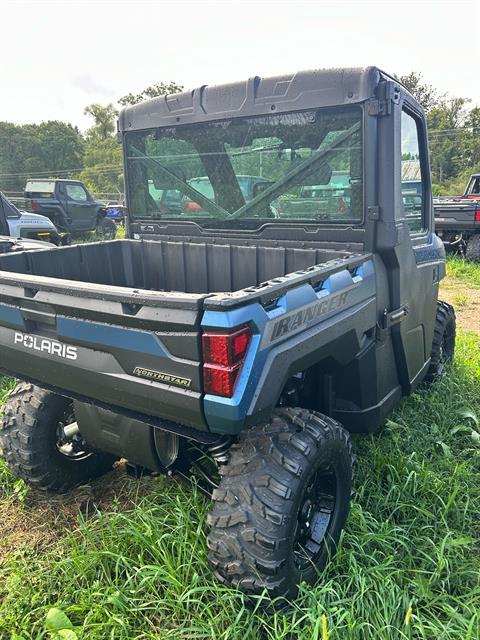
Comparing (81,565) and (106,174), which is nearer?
(81,565)

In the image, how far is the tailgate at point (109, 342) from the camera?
1832 mm

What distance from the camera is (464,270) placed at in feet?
32.0

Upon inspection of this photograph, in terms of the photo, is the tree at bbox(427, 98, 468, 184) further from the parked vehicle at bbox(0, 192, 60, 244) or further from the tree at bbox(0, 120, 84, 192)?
the parked vehicle at bbox(0, 192, 60, 244)

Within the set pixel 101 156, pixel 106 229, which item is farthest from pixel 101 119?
pixel 106 229

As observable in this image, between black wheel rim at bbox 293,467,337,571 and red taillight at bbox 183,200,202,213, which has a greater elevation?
red taillight at bbox 183,200,202,213

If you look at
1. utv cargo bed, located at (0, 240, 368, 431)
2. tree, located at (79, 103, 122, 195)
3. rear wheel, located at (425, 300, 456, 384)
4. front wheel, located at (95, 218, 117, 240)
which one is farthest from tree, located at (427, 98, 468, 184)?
utv cargo bed, located at (0, 240, 368, 431)

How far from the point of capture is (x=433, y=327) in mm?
3896

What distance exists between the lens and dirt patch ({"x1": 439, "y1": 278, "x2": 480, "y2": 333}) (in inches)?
260

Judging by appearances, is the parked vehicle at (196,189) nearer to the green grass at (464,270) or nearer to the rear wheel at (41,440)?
the rear wheel at (41,440)

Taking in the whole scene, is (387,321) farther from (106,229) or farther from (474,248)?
(106,229)

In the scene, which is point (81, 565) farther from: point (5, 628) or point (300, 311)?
point (300, 311)

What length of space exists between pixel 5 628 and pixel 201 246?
219cm

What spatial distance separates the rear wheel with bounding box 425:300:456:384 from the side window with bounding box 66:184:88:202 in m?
13.1

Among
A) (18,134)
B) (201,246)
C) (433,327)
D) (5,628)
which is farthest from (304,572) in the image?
(18,134)
